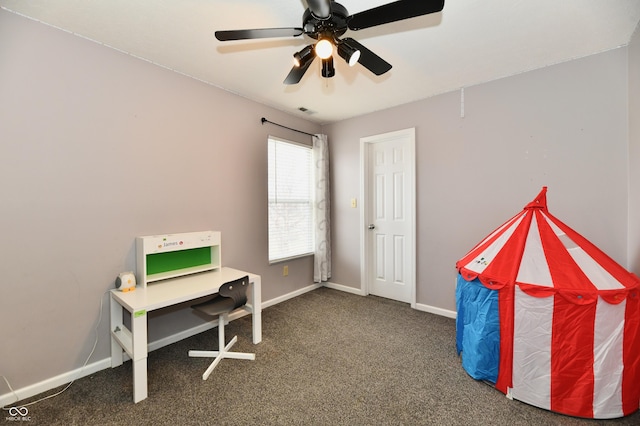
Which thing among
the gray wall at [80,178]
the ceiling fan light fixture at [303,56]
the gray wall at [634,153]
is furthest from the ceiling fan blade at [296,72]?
the gray wall at [634,153]

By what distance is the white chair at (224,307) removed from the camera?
7.29 feet

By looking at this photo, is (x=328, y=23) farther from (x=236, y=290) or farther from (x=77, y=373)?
(x=77, y=373)

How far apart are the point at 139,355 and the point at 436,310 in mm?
3010

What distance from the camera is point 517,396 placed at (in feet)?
6.06

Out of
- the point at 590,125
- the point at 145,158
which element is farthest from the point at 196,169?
the point at 590,125

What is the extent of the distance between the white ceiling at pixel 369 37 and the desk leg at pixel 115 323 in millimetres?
2103

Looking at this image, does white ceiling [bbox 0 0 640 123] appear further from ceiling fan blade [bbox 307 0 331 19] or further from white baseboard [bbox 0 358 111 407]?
white baseboard [bbox 0 358 111 407]

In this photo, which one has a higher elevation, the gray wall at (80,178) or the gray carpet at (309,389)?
the gray wall at (80,178)

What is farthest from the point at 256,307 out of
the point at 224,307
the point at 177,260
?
the point at 177,260

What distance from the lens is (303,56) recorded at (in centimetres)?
176

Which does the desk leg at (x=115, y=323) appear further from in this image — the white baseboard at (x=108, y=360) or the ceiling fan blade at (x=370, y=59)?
the ceiling fan blade at (x=370, y=59)

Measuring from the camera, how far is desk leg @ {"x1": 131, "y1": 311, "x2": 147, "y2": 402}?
185 centimetres

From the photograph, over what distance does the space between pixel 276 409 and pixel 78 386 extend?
60.1 inches

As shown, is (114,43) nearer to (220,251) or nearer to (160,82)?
(160,82)
